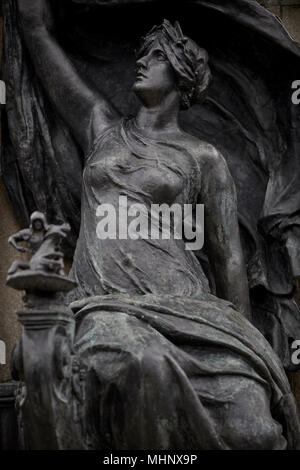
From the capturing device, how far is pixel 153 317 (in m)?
4.71

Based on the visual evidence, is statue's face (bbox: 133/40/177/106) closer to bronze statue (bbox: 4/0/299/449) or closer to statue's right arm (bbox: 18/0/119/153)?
bronze statue (bbox: 4/0/299/449)

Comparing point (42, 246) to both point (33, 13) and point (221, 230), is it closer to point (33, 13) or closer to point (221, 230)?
point (221, 230)

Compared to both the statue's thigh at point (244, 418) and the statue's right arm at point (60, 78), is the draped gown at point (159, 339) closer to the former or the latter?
the statue's thigh at point (244, 418)

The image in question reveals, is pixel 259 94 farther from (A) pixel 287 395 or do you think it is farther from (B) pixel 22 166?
(A) pixel 287 395

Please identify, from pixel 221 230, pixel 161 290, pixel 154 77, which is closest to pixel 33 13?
pixel 154 77

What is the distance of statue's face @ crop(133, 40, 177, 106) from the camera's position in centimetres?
556

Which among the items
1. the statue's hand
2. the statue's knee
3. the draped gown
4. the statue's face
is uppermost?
the statue's hand

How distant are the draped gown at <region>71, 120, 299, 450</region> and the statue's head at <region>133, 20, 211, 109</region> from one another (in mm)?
252

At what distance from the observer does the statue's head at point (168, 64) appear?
5.57 m

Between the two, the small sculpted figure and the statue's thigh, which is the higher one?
the small sculpted figure

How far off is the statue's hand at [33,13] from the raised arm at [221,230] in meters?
1.16

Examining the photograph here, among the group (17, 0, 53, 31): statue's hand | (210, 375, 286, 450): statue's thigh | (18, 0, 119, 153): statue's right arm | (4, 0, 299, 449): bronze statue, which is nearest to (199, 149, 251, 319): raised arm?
(4, 0, 299, 449): bronze statue
